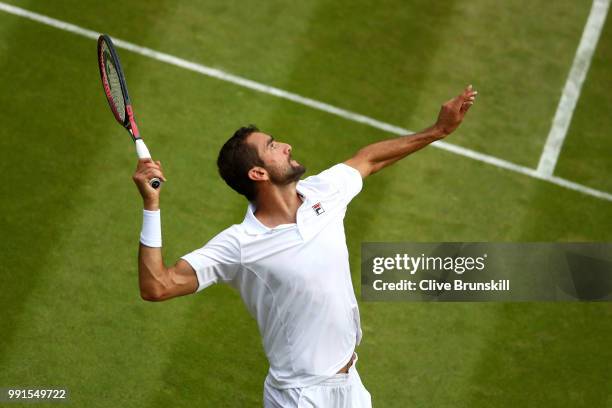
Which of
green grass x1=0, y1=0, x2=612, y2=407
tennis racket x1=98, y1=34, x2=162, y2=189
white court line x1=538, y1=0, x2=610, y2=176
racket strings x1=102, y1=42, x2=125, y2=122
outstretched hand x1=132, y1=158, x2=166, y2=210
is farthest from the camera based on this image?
white court line x1=538, y1=0, x2=610, y2=176

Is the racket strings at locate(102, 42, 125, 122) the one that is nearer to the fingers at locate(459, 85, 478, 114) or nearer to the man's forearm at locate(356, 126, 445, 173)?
the man's forearm at locate(356, 126, 445, 173)

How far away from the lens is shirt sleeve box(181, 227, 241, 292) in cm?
628

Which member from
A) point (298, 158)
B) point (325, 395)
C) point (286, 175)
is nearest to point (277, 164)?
point (286, 175)

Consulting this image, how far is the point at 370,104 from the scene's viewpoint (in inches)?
403

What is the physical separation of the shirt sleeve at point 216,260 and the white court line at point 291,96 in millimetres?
3926

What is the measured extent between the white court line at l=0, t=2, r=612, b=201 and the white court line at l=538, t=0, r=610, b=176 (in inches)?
9.9

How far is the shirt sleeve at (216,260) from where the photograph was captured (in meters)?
6.28

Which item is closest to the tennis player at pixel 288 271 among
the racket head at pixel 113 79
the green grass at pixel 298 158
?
the racket head at pixel 113 79

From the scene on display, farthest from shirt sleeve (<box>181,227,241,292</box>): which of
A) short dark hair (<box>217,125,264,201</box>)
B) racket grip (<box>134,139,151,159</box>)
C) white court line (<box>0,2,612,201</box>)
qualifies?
white court line (<box>0,2,612,201</box>)

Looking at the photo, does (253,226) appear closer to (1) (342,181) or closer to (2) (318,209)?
(2) (318,209)

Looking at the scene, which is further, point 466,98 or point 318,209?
point 466,98

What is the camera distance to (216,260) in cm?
632

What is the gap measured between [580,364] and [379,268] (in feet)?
5.84

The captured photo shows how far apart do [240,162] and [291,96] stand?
371cm
